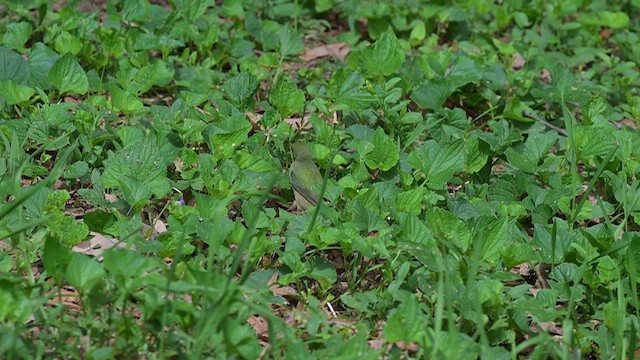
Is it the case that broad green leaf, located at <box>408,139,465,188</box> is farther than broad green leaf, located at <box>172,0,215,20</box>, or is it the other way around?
broad green leaf, located at <box>172,0,215,20</box>

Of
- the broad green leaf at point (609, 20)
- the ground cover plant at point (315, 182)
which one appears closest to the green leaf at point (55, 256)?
the ground cover plant at point (315, 182)

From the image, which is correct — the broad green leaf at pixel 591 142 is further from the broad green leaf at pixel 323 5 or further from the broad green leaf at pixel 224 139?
the broad green leaf at pixel 323 5

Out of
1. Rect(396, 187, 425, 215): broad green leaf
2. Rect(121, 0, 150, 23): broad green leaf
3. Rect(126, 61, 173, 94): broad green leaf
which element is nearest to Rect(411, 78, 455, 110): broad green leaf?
Rect(396, 187, 425, 215): broad green leaf

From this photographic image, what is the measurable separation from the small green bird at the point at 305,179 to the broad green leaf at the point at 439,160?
319 millimetres

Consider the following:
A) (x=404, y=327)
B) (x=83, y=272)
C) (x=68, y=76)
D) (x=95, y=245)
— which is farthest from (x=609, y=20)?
(x=83, y=272)

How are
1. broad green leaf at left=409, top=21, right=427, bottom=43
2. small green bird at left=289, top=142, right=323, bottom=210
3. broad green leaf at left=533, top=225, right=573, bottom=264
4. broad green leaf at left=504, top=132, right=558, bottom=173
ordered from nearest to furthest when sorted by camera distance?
broad green leaf at left=533, top=225, right=573, bottom=264
small green bird at left=289, top=142, right=323, bottom=210
broad green leaf at left=504, top=132, right=558, bottom=173
broad green leaf at left=409, top=21, right=427, bottom=43

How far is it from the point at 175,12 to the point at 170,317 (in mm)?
1992

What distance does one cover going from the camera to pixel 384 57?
3516 mm

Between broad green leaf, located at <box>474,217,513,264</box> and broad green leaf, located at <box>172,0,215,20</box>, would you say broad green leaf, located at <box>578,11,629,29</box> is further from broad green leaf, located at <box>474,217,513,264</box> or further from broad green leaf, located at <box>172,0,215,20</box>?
broad green leaf, located at <box>474,217,513,264</box>

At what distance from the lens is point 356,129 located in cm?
328

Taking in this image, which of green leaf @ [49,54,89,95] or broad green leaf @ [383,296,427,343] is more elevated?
green leaf @ [49,54,89,95]

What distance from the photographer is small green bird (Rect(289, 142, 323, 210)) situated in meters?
2.93

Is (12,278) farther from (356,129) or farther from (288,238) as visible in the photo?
(356,129)

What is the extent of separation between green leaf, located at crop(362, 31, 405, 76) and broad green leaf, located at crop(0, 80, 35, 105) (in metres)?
Result: 1.21
